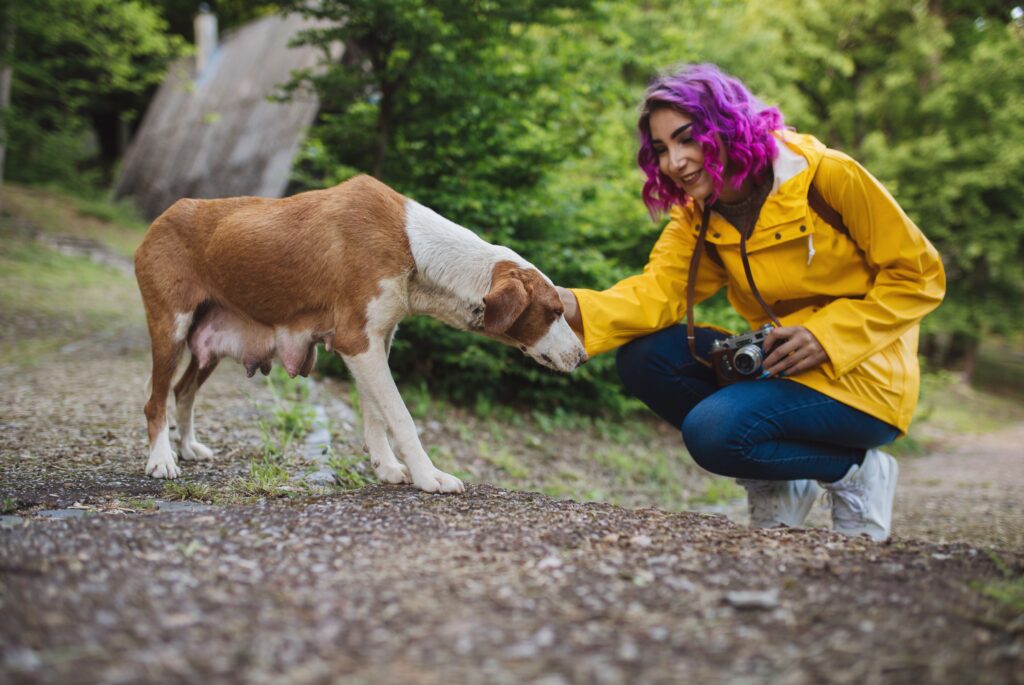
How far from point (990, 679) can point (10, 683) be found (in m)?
1.79

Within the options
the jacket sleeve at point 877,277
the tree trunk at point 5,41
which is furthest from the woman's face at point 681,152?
the tree trunk at point 5,41

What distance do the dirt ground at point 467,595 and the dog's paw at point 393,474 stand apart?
0.70ft

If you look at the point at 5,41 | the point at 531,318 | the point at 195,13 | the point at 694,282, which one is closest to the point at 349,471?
the point at 531,318

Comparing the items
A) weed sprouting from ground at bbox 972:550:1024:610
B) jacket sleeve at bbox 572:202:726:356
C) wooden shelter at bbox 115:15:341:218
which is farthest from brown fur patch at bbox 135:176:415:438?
wooden shelter at bbox 115:15:341:218

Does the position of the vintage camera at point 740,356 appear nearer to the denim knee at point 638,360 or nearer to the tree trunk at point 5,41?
the denim knee at point 638,360

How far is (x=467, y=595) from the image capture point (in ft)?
6.13

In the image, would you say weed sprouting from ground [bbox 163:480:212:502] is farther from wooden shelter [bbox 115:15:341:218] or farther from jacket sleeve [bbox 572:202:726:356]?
wooden shelter [bbox 115:15:341:218]

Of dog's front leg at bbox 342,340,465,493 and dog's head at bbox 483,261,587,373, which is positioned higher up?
dog's head at bbox 483,261,587,373

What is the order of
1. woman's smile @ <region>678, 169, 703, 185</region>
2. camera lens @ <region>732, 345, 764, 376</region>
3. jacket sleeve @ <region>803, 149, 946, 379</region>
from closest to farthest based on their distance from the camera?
jacket sleeve @ <region>803, 149, 946, 379</region>, woman's smile @ <region>678, 169, 703, 185</region>, camera lens @ <region>732, 345, 764, 376</region>

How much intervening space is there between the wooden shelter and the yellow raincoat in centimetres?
816

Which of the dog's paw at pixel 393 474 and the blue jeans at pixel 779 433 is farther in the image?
the dog's paw at pixel 393 474

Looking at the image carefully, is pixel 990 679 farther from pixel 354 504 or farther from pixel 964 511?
pixel 964 511

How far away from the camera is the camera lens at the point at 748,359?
3291 mm

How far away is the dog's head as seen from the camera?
10.5 ft
